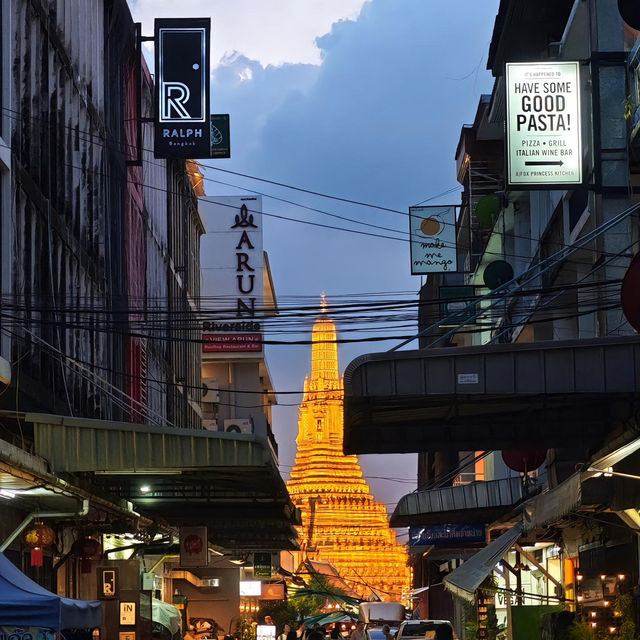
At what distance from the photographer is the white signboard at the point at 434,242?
46875 millimetres

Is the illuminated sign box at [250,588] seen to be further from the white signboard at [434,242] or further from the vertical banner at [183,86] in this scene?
the vertical banner at [183,86]

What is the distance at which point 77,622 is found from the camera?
513 inches

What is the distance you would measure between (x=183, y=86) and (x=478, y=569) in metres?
15.3

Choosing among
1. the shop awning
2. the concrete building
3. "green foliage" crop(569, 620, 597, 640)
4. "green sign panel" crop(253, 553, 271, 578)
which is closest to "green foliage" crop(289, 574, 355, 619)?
"green sign panel" crop(253, 553, 271, 578)

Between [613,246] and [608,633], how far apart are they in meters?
9.11

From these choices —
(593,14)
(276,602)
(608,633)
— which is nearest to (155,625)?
(608,633)

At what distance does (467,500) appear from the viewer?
1471 inches

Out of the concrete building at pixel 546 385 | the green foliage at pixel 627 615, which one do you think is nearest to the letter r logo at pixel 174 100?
the concrete building at pixel 546 385

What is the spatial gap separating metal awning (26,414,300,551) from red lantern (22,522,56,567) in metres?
1.06

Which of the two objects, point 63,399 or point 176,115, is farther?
point 176,115

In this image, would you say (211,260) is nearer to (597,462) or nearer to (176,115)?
(176,115)

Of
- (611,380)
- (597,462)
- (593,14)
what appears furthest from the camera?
(593,14)

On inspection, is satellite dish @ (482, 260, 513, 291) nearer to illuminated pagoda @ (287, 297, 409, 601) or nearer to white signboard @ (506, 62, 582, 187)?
white signboard @ (506, 62, 582, 187)

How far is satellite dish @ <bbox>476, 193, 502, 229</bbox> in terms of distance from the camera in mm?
47000
